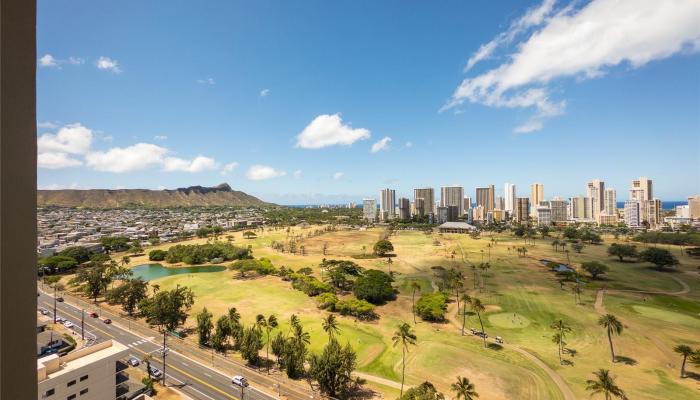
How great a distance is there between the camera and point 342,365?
20688 mm

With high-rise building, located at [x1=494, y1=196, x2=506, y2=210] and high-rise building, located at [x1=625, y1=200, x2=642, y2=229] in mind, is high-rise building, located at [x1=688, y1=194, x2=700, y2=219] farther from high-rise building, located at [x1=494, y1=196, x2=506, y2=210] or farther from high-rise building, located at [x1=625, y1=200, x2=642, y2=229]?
high-rise building, located at [x1=494, y1=196, x2=506, y2=210]

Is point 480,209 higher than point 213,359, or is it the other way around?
point 480,209

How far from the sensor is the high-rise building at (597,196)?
131 metres

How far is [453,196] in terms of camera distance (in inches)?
6181

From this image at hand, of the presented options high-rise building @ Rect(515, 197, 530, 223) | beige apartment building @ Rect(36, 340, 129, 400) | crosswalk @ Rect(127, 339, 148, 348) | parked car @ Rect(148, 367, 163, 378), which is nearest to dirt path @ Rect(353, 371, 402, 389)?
parked car @ Rect(148, 367, 163, 378)

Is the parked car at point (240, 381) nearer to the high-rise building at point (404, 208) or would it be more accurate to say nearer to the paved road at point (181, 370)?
the paved road at point (181, 370)

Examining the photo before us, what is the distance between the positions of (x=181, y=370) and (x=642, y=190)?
153 meters

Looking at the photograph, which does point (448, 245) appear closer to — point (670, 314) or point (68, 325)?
point (670, 314)

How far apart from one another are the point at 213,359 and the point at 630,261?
78.2m

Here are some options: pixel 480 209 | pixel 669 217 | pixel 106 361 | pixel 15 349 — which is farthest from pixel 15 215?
pixel 669 217

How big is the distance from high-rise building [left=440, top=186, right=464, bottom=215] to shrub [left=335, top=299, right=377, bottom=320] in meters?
129

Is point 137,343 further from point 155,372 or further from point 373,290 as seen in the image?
point 373,290

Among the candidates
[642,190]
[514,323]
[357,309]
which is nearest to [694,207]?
[642,190]

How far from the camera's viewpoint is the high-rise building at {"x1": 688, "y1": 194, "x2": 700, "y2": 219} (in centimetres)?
11106
